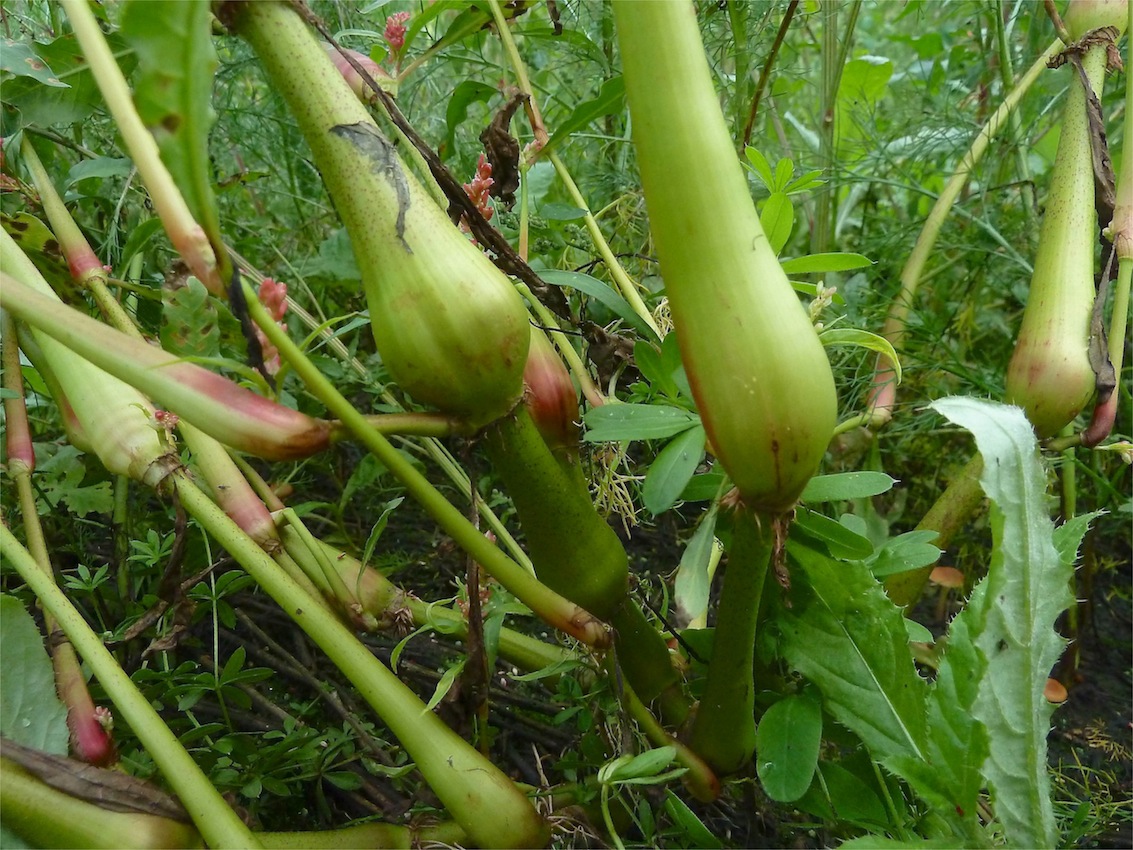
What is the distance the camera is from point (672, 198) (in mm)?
383

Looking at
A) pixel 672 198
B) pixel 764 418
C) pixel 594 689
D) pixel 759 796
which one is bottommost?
pixel 759 796

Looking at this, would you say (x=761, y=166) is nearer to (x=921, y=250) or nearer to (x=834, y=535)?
(x=834, y=535)

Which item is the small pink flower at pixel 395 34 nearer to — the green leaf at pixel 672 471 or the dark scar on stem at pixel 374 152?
the dark scar on stem at pixel 374 152

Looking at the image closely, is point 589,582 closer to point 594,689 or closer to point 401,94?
point 594,689

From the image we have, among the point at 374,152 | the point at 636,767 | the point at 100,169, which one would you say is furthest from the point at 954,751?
the point at 100,169

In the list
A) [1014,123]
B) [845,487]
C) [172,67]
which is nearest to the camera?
[172,67]

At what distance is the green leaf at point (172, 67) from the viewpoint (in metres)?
0.33

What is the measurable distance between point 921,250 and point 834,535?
54 cm

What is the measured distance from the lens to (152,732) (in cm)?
49

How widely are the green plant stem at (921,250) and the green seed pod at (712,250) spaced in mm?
433

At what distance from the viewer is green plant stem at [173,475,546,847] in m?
0.47

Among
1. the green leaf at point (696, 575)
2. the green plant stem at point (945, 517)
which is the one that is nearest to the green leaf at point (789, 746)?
the green leaf at point (696, 575)

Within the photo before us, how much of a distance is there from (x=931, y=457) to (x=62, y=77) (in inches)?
42.9

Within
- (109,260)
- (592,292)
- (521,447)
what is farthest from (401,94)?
(521,447)
